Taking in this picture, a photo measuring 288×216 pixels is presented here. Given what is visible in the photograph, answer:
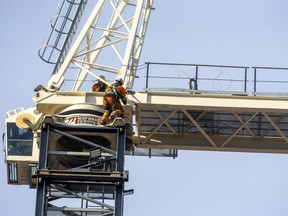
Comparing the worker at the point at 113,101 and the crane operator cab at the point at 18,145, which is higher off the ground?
the worker at the point at 113,101

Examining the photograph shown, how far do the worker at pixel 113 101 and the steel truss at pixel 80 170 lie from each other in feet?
2.61

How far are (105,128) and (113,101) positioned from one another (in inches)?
49.3

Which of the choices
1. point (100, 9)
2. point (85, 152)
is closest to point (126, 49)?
point (100, 9)

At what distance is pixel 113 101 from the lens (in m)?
51.6

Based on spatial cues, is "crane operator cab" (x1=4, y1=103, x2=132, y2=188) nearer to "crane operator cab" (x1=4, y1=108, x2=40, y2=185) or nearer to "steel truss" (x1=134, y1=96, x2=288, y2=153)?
"crane operator cab" (x1=4, y1=108, x2=40, y2=185)

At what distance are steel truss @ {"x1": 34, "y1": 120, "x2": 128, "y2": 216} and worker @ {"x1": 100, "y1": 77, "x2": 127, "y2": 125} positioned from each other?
2.61 ft

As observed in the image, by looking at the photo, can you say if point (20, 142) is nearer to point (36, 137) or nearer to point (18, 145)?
point (18, 145)

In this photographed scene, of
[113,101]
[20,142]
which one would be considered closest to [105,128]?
[113,101]

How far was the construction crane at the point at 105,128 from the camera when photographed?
49562 millimetres

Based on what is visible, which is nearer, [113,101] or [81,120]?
[113,101]

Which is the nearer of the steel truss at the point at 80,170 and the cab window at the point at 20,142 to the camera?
the steel truss at the point at 80,170

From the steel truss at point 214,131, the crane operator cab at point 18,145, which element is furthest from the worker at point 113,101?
the crane operator cab at point 18,145

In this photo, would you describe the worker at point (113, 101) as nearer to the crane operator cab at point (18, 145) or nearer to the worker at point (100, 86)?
the worker at point (100, 86)

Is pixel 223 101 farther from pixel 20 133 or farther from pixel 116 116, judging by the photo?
pixel 20 133
